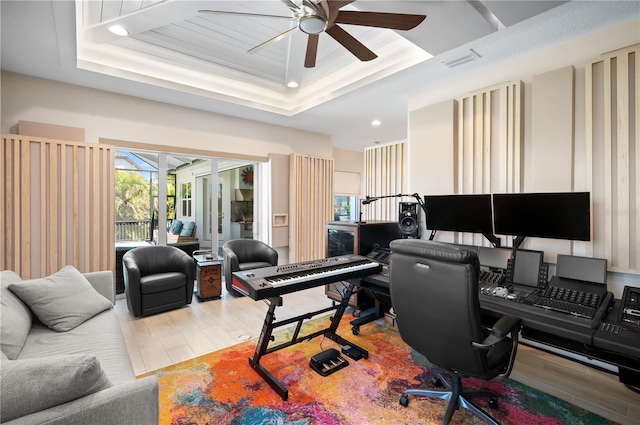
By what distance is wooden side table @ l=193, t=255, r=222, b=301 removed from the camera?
4055 millimetres

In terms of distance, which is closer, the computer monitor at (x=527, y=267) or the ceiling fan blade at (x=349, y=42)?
the ceiling fan blade at (x=349, y=42)

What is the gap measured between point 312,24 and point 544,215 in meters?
2.24

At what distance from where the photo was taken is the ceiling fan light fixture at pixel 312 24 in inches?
74.4

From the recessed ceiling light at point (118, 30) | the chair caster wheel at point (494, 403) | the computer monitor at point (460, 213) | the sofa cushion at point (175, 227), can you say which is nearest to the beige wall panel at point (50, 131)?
the recessed ceiling light at point (118, 30)

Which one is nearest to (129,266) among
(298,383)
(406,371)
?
(298,383)

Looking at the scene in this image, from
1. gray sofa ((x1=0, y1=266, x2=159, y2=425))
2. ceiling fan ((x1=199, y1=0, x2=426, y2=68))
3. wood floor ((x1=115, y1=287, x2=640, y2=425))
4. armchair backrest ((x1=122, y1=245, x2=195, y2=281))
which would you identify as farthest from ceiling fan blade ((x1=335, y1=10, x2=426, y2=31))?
armchair backrest ((x1=122, y1=245, x2=195, y2=281))

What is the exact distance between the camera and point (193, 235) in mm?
5070

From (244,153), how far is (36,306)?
11.5ft

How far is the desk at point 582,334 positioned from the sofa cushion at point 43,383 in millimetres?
2197

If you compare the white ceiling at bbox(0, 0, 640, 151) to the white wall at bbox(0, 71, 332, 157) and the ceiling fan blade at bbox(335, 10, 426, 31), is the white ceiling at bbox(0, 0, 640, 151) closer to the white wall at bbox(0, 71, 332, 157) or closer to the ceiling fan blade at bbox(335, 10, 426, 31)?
the white wall at bbox(0, 71, 332, 157)

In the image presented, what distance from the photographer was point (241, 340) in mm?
2904

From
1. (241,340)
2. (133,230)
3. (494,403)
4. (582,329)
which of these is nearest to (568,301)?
(582,329)

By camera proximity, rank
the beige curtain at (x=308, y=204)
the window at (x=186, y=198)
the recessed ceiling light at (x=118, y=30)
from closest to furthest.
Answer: the recessed ceiling light at (x=118, y=30)
the window at (x=186, y=198)
the beige curtain at (x=308, y=204)

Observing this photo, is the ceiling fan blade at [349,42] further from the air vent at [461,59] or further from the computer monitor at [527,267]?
the computer monitor at [527,267]
